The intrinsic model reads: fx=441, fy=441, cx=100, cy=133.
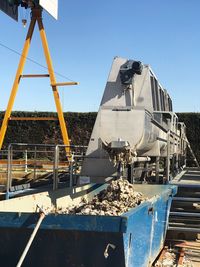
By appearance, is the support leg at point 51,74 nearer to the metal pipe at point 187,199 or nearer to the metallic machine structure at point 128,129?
the metallic machine structure at point 128,129

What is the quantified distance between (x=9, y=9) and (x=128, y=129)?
10.8 meters

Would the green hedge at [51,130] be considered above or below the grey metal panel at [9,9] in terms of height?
below

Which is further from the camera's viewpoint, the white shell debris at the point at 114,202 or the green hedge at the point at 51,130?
the green hedge at the point at 51,130

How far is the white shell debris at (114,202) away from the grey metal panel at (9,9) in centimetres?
1157

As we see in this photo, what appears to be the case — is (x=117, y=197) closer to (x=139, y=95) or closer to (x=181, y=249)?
(x=181, y=249)

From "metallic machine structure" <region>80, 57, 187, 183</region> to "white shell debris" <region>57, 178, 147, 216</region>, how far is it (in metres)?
1.35

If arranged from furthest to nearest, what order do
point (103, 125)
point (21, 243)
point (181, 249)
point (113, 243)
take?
1. point (103, 125)
2. point (181, 249)
3. point (21, 243)
4. point (113, 243)

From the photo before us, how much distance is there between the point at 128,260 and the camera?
4.23 metres

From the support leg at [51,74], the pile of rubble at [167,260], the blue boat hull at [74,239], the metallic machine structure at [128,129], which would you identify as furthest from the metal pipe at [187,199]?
the support leg at [51,74]

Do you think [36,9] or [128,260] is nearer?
[128,260]

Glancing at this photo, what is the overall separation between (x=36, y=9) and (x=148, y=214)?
15.4 metres

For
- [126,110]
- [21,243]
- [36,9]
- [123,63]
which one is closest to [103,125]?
[126,110]

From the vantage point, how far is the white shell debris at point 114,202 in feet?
17.2

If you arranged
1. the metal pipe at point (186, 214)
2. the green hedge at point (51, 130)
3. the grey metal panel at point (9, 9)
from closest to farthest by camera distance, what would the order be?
1. the metal pipe at point (186, 214)
2. the grey metal panel at point (9, 9)
3. the green hedge at point (51, 130)
